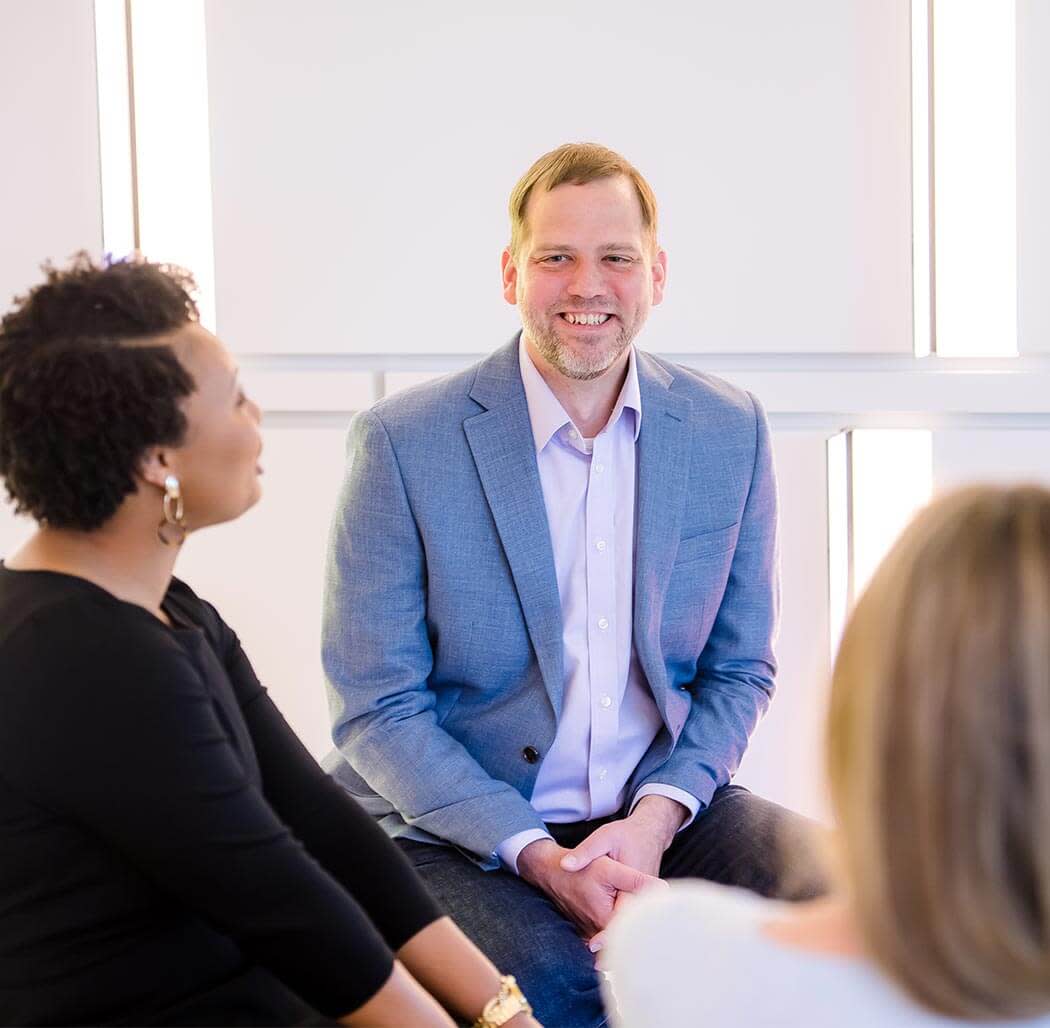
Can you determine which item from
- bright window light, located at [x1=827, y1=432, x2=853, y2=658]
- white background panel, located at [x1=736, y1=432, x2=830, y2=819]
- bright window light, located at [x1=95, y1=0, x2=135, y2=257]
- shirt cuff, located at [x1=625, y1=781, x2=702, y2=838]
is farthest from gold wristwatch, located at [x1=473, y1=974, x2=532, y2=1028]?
bright window light, located at [x1=95, y1=0, x2=135, y2=257]

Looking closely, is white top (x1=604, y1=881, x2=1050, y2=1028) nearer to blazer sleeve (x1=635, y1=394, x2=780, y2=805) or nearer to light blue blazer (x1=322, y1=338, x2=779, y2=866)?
light blue blazer (x1=322, y1=338, x2=779, y2=866)

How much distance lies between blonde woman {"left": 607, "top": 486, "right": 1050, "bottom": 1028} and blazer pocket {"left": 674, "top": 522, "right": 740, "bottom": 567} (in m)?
1.30

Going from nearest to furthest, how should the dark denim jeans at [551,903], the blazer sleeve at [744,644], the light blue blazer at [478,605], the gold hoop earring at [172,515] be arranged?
the gold hoop earring at [172,515] < the dark denim jeans at [551,903] < the light blue blazer at [478,605] < the blazer sleeve at [744,644]

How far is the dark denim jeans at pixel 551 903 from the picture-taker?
6.01 feet

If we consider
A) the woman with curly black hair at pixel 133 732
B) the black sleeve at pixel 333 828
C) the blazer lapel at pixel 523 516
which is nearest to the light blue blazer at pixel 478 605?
the blazer lapel at pixel 523 516

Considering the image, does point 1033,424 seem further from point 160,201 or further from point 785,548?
point 160,201

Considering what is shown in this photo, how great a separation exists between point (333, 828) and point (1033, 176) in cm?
215

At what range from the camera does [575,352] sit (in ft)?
7.07

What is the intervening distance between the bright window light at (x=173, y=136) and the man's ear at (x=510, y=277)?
3.29 ft

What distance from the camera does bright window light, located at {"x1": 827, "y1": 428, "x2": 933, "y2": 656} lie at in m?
3.02

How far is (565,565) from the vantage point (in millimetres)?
2152

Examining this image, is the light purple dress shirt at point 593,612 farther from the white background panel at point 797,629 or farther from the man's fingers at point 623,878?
the white background panel at point 797,629

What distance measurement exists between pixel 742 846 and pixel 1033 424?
1.36m

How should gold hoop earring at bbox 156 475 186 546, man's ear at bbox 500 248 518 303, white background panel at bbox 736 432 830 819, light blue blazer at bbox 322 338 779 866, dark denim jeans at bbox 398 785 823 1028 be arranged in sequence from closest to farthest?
gold hoop earring at bbox 156 475 186 546, dark denim jeans at bbox 398 785 823 1028, light blue blazer at bbox 322 338 779 866, man's ear at bbox 500 248 518 303, white background panel at bbox 736 432 830 819
